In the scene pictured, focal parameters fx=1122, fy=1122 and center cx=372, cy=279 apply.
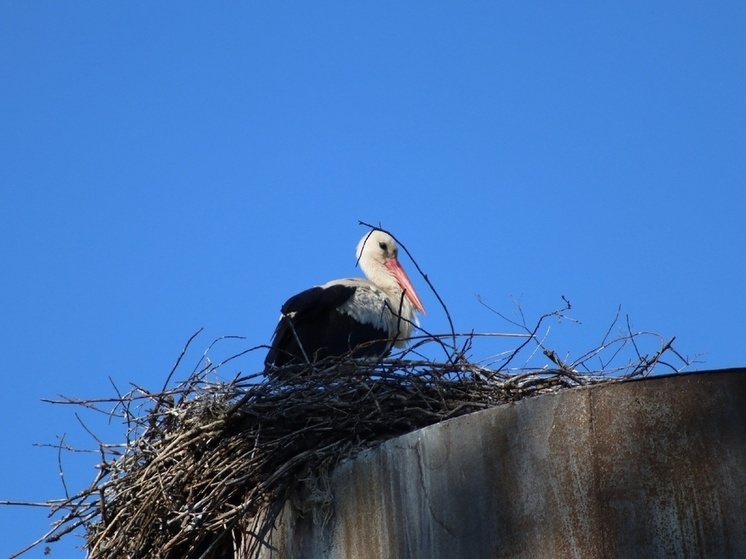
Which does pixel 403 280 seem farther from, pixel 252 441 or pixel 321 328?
pixel 252 441

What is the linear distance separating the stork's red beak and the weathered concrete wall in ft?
19.5

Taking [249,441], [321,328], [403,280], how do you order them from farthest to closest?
[403,280]
[321,328]
[249,441]

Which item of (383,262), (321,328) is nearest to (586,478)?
(321,328)

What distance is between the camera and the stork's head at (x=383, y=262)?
10.9 meters

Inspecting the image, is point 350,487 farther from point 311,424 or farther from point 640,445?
point 640,445

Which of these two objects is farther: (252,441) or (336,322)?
(336,322)

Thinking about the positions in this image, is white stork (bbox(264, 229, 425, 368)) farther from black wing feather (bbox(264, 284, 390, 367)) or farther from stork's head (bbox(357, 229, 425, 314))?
stork's head (bbox(357, 229, 425, 314))

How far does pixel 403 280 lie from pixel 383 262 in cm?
36

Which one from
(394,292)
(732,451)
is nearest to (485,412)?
(732,451)

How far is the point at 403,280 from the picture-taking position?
11062mm

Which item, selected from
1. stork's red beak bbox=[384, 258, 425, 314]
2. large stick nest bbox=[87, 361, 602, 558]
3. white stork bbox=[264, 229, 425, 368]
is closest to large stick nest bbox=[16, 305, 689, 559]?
large stick nest bbox=[87, 361, 602, 558]

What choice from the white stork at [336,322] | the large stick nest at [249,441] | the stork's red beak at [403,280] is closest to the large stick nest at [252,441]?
the large stick nest at [249,441]

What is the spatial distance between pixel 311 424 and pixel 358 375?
51cm

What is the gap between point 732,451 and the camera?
172 inches
